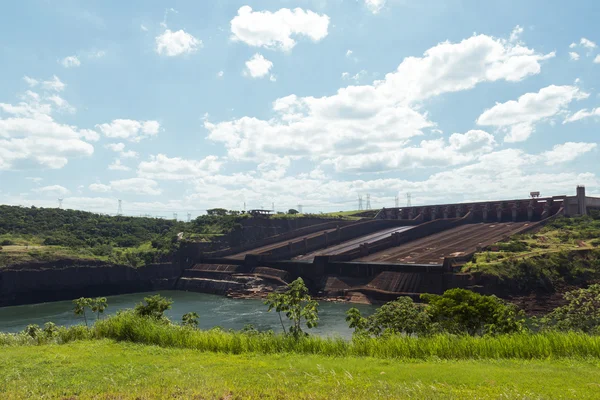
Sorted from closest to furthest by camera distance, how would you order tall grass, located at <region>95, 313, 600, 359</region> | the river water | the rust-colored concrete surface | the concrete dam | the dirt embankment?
1. tall grass, located at <region>95, 313, 600, 359</region>
2. the river water
3. the concrete dam
4. the dirt embankment
5. the rust-colored concrete surface

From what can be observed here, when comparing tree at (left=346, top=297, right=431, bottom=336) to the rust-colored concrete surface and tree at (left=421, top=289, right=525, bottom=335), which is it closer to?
tree at (left=421, top=289, right=525, bottom=335)

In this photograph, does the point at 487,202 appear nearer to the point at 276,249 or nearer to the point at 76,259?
the point at 276,249

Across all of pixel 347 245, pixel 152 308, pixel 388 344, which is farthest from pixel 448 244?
pixel 388 344

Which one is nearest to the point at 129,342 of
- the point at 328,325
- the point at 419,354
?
the point at 419,354

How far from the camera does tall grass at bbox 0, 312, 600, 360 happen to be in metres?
12.0

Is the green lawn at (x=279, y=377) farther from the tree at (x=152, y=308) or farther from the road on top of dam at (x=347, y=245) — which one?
the road on top of dam at (x=347, y=245)

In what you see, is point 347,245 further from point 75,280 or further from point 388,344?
point 388,344

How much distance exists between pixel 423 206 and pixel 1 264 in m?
75.4

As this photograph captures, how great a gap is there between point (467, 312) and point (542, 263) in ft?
103

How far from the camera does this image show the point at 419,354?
40.3 ft

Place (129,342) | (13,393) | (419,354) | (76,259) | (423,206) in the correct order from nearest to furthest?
1. (13,393)
2. (419,354)
3. (129,342)
4. (76,259)
5. (423,206)

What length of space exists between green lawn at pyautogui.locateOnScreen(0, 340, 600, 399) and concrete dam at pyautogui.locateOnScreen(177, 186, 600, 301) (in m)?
35.6

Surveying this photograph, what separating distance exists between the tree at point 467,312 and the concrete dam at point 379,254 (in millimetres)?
23746

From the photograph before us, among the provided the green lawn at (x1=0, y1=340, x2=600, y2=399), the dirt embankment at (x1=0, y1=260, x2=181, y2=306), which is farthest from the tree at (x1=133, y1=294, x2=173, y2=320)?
the dirt embankment at (x1=0, y1=260, x2=181, y2=306)
